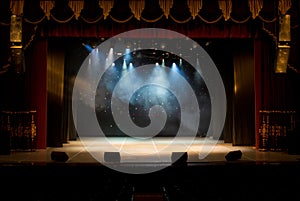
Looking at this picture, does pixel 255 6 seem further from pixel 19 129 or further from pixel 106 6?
pixel 19 129

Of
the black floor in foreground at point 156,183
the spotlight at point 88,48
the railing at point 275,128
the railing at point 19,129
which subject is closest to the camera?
the black floor in foreground at point 156,183

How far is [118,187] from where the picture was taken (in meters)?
4.21

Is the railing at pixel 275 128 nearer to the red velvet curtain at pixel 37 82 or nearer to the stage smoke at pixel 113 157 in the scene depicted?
the red velvet curtain at pixel 37 82

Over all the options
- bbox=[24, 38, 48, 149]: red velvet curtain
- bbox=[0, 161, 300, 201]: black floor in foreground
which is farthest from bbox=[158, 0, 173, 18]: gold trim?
bbox=[0, 161, 300, 201]: black floor in foreground

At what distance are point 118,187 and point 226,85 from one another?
10.1 metres

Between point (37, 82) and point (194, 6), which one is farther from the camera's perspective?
point (37, 82)

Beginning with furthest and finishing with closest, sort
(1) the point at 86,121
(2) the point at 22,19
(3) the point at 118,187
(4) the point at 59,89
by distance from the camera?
(1) the point at 86,121
(4) the point at 59,89
(2) the point at 22,19
(3) the point at 118,187

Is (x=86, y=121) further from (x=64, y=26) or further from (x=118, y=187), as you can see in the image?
(x=118, y=187)

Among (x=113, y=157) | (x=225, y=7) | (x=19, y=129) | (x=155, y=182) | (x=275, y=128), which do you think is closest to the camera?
(x=155, y=182)

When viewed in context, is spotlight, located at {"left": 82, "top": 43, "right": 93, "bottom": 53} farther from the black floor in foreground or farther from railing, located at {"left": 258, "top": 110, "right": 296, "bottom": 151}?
the black floor in foreground

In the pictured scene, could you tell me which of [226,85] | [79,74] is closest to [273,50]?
[226,85]

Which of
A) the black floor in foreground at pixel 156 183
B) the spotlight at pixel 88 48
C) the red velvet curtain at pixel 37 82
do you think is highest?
the spotlight at pixel 88 48

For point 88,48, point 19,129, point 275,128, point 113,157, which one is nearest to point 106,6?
point 19,129

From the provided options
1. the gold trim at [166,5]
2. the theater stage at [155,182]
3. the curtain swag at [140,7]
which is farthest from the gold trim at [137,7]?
the theater stage at [155,182]
